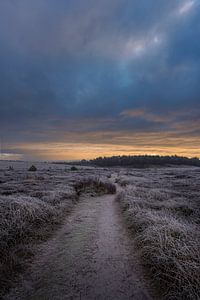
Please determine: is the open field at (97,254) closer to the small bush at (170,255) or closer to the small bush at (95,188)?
the small bush at (170,255)

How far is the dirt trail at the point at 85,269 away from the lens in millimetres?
4680

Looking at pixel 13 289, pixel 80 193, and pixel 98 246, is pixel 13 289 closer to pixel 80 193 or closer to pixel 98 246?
pixel 98 246

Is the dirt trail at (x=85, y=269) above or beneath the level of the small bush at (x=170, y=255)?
beneath

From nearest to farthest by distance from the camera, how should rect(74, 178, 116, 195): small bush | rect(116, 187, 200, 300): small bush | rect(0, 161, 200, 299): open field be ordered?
rect(116, 187, 200, 300): small bush < rect(0, 161, 200, 299): open field < rect(74, 178, 116, 195): small bush

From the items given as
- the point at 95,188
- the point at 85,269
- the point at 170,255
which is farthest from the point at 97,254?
the point at 95,188

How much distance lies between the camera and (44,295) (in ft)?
15.0

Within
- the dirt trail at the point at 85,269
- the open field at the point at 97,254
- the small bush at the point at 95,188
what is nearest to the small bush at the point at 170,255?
the open field at the point at 97,254

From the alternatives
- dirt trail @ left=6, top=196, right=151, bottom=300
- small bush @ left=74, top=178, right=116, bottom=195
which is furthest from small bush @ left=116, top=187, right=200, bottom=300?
small bush @ left=74, top=178, right=116, bottom=195

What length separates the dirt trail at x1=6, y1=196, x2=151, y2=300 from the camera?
468 centimetres

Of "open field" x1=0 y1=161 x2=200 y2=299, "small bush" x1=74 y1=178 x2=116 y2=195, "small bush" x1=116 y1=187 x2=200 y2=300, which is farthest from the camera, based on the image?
"small bush" x1=74 y1=178 x2=116 y2=195

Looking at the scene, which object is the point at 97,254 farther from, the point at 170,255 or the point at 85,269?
the point at 170,255

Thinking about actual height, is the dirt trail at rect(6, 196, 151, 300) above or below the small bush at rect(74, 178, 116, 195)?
below

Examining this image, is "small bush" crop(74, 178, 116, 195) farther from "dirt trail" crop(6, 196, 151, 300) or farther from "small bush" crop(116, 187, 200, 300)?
"small bush" crop(116, 187, 200, 300)

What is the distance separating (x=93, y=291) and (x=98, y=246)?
8.50 ft
